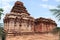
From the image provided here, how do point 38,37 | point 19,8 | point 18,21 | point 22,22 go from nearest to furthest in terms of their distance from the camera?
1. point 38,37
2. point 18,21
3. point 22,22
4. point 19,8

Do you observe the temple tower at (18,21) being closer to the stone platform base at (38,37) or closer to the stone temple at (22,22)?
the stone temple at (22,22)

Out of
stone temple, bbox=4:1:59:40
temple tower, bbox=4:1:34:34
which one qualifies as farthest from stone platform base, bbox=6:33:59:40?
temple tower, bbox=4:1:34:34

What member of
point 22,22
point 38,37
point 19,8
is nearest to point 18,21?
point 22,22

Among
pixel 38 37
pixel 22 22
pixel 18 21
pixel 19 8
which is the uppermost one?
pixel 19 8

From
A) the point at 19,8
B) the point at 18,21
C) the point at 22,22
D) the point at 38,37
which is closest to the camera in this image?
the point at 38,37

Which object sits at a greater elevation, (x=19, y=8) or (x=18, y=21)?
(x=19, y=8)

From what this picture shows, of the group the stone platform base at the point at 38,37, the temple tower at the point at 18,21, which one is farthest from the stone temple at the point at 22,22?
the stone platform base at the point at 38,37

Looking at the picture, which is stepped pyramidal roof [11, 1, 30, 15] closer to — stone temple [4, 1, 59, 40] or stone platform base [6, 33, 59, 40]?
stone temple [4, 1, 59, 40]

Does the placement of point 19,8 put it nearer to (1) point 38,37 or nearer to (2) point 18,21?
(2) point 18,21

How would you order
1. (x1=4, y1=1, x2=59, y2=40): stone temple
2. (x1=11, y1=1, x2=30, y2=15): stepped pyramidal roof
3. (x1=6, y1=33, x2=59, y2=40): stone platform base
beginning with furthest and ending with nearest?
(x1=11, y1=1, x2=30, y2=15): stepped pyramidal roof, (x1=4, y1=1, x2=59, y2=40): stone temple, (x1=6, y1=33, x2=59, y2=40): stone platform base

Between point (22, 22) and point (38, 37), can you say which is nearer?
point (38, 37)

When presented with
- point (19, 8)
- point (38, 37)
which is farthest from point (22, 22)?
point (38, 37)

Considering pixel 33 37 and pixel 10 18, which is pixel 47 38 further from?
pixel 10 18

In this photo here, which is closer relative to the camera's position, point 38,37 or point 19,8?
point 38,37
